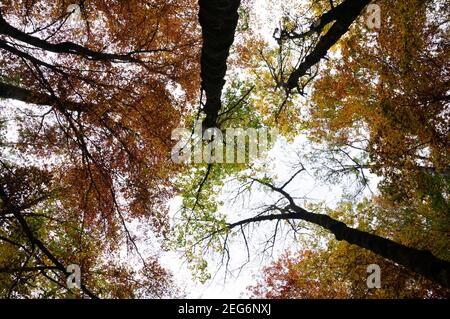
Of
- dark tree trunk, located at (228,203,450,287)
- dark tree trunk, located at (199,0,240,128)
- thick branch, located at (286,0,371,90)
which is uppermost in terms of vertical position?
thick branch, located at (286,0,371,90)

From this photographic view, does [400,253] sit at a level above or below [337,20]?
below

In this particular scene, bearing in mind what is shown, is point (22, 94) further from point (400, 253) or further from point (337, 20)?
point (400, 253)

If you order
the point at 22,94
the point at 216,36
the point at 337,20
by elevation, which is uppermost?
the point at 337,20

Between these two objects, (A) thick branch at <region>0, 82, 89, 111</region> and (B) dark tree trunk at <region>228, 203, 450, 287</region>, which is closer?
(B) dark tree trunk at <region>228, 203, 450, 287</region>

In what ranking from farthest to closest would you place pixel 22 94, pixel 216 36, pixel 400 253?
1. pixel 22 94
2. pixel 400 253
3. pixel 216 36

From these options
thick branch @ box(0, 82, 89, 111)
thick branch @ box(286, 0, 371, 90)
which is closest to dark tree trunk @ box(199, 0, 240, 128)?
thick branch @ box(286, 0, 371, 90)

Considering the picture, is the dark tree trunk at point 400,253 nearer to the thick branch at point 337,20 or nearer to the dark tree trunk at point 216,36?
the thick branch at point 337,20

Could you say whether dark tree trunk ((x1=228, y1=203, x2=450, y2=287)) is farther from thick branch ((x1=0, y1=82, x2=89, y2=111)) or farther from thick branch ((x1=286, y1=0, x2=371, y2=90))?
thick branch ((x1=0, y1=82, x2=89, y2=111))

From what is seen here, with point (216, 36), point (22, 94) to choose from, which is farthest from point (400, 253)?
point (22, 94)

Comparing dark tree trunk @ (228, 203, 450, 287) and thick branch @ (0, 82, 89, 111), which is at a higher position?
thick branch @ (0, 82, 89, 111)

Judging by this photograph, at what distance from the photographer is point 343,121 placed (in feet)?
41.7

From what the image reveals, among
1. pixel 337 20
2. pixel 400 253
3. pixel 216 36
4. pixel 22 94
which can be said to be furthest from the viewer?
pixel 22 94

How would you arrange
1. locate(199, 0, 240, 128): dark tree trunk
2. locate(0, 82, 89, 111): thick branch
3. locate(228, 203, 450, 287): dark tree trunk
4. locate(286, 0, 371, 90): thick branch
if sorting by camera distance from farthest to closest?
locate(0, 82, 89, 111): thick branch → locate(286, 0, 371, 90): thick branch → locate(228, 203, 450, 287): dark tree trunk → locate(199, 0, 240, 128): dark tree trunk

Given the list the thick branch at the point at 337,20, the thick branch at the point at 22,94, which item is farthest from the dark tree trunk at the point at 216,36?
the thick branch at the point at 22,94
